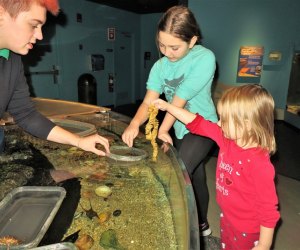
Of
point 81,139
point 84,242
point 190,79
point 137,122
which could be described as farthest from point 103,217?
point 190,79

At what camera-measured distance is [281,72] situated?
6.27 m

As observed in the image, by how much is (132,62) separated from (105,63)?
152cm

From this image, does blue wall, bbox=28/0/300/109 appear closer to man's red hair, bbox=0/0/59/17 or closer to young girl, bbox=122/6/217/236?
young girl, bbox=122/6/217/236

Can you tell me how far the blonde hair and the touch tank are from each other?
1.13ft

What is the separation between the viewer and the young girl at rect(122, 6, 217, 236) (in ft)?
5.24

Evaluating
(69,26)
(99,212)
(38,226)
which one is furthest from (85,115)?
(69,26)

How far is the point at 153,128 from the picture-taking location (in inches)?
67.5

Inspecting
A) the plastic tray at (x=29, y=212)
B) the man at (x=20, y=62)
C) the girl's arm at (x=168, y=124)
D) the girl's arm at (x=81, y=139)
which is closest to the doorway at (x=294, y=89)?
the girl's arm at (x=168, y=124)

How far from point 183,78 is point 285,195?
7.40ft

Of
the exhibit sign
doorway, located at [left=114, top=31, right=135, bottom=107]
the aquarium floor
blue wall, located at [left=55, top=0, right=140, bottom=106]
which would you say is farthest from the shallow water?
doorway, located at [left=114, top=31, right=135, bottom=107]

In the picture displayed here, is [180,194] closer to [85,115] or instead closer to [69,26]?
[85,115]

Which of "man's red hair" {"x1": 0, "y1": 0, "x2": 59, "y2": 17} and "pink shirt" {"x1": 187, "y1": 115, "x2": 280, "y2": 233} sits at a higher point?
"man's red hair" {"x1": 0, "y1": 0, "x2": 59, "y2": 17}

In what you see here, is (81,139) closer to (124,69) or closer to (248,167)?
(248,167)

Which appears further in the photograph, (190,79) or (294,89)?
(294,89)
